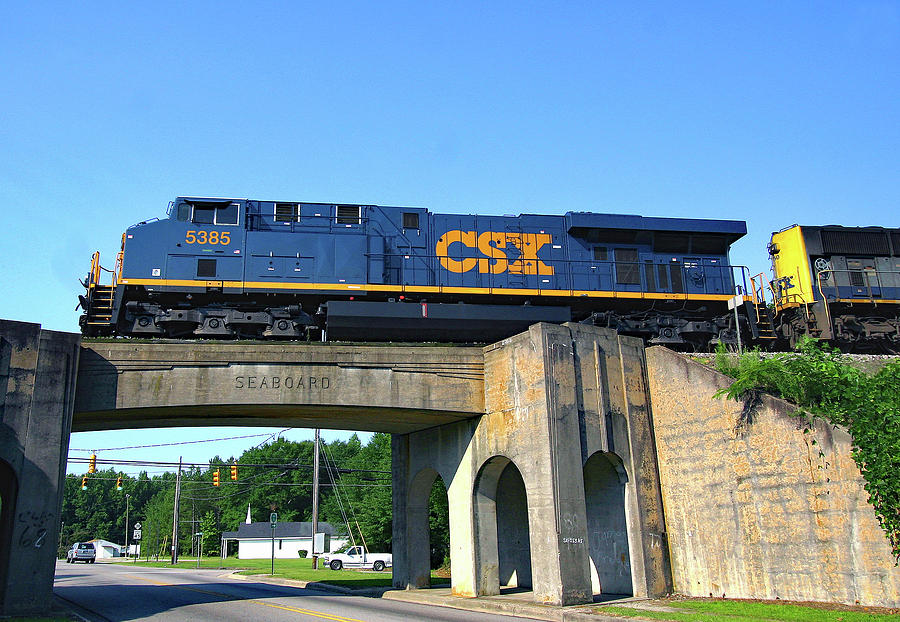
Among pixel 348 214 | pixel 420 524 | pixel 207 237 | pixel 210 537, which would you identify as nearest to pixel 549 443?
pixel 420 524

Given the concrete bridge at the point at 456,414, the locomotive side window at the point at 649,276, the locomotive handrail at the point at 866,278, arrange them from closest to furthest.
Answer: the concrete bridge at the point at 456,414 → the locomotive side window at the point at 649,276 → the locomotive handrail at the point at 866,278

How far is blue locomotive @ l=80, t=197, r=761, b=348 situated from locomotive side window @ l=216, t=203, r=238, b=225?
5 cm

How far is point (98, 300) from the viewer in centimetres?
2075

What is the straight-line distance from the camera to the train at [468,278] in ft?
70.4

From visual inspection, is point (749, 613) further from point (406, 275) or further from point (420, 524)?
point (406, 275)

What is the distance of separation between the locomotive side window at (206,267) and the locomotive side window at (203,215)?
1.43 meters

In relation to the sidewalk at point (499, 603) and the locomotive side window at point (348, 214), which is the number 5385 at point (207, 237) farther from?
the sidewalk at point (499, 603)

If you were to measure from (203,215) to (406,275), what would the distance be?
7.05m

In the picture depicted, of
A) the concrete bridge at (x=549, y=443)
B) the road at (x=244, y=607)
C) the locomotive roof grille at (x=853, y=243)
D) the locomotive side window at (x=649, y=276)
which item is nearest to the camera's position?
the concrete bridge at (x=549, y=443)

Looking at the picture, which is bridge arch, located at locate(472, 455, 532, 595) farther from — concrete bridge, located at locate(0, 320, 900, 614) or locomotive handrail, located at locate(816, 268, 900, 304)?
locomotive handrail, located at locate(816, 268, 900, 304)

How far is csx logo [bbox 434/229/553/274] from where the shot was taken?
23734mm

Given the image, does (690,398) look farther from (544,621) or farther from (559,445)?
(544,621)

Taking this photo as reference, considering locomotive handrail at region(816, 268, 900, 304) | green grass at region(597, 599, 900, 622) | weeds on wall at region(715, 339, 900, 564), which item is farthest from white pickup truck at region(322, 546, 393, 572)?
weeds on wall at region(715, 339, 900, 564)

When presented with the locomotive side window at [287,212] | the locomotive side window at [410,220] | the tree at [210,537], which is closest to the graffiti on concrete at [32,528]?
A: the locomotive side window at [287,212]
